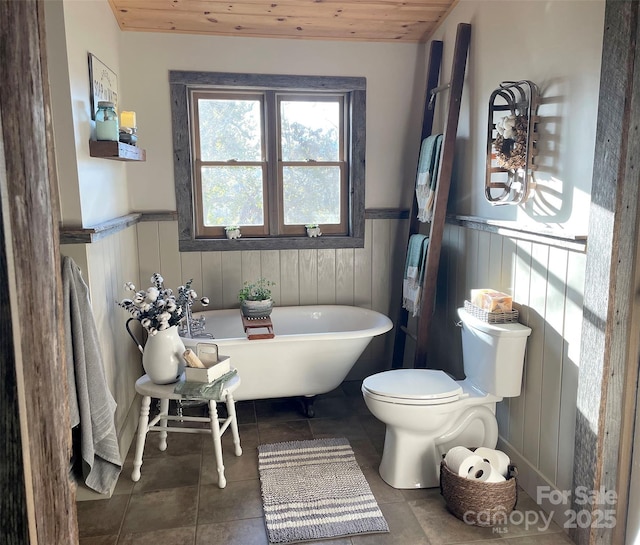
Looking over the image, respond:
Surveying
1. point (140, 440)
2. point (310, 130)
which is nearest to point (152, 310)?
point (140, 440)

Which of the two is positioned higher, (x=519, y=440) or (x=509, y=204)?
(x=509, y=204)

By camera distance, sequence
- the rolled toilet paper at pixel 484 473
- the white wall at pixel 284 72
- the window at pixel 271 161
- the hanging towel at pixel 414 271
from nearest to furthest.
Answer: the rolled toilet paper at pixel 484 473, the hanging towel at pixel 414 271, the white wall at pixel 284 72, the window at pixel 271 161

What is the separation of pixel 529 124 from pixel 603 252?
27.1 inches

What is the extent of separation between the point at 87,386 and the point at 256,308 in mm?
1293

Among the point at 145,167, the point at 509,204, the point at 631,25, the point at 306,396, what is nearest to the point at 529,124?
the point at 509,204

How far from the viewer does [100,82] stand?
2.71m

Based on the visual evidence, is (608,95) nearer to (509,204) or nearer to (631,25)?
(631,25)

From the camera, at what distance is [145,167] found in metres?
3.43

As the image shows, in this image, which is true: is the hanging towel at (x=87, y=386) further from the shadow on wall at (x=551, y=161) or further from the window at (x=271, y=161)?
the shadow on wall at (x=551, y=161)

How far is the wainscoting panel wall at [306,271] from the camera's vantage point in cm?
353

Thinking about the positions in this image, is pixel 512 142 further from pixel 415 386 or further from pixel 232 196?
pixel 232 196

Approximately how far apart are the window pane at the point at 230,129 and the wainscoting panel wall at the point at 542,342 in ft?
5.37

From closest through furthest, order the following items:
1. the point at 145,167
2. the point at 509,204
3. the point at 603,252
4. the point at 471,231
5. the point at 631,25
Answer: the point at 631,25 → the point at 603,252 → the point at 509,204 → the point at 471,231 → the point at 145,167

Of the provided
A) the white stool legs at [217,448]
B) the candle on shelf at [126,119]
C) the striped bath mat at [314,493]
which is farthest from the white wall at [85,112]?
the striped bath mat at [314,493]
